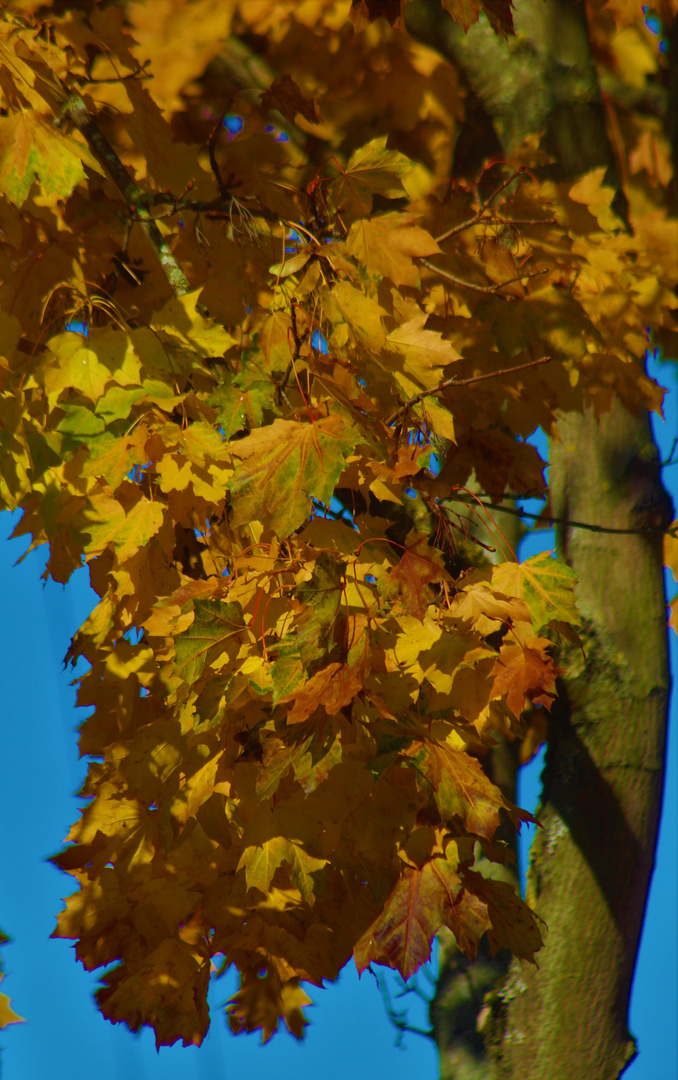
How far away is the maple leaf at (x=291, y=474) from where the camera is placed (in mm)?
1184

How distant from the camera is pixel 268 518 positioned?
1.19 metres

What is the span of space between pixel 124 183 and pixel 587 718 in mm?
1862

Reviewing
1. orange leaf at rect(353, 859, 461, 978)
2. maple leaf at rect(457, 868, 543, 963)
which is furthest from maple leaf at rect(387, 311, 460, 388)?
maple leaf at rect(457, 868, 543, 963)

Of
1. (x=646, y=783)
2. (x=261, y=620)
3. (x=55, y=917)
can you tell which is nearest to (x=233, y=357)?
(x=261, y=620)

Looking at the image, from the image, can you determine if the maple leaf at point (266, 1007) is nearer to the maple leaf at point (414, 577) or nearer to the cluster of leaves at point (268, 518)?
the cluster of leaves at point (268, 518)

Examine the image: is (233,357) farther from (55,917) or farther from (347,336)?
(55,917)

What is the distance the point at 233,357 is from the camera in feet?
5.52

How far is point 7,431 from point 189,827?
0.79 meters

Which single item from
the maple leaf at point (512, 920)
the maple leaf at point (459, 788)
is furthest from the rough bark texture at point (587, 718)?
the maple leaf at point (459, 788)

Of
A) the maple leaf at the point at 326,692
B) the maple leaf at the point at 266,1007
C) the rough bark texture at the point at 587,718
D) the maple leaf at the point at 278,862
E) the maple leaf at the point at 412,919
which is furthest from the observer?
the rough bark texture at the point at 587,718

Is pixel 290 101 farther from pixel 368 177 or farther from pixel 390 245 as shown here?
pixel 390 245

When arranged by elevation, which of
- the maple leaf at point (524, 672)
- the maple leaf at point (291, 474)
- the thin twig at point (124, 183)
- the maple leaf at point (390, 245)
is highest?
the thin twig at point (124, 183)

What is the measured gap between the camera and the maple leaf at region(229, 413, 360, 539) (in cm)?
118

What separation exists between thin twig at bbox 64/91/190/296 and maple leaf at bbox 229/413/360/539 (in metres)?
0.61
